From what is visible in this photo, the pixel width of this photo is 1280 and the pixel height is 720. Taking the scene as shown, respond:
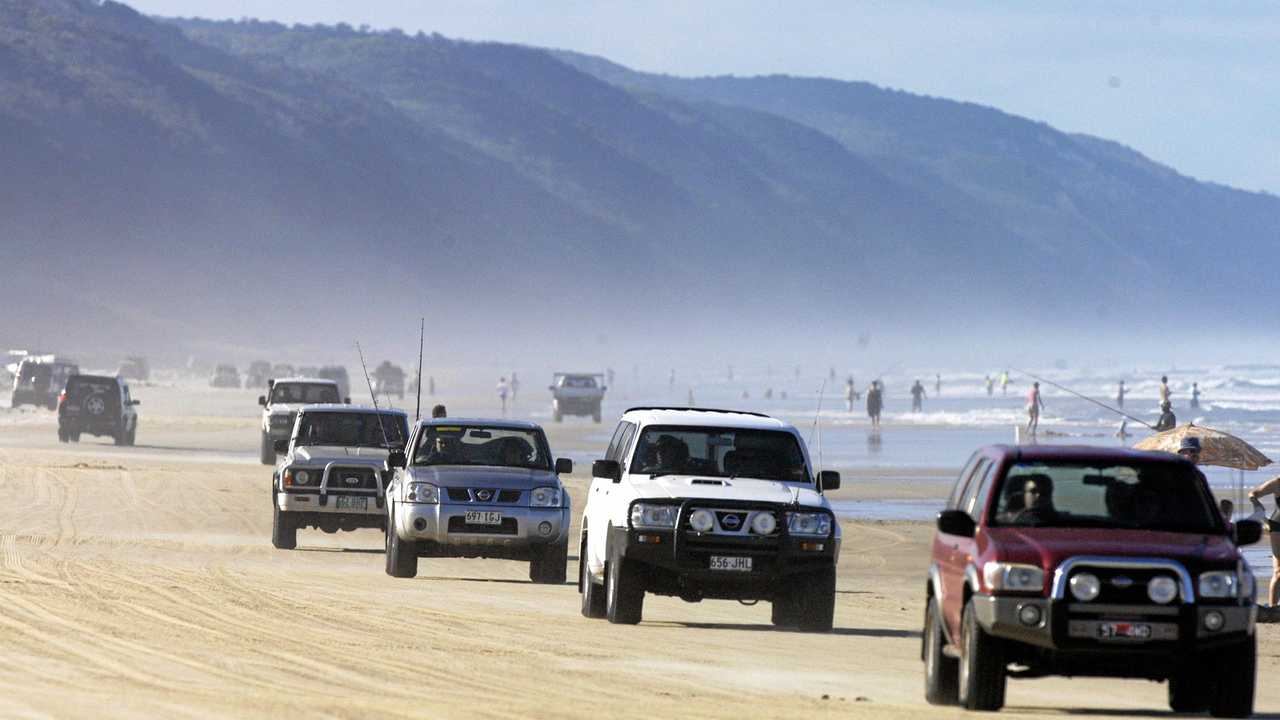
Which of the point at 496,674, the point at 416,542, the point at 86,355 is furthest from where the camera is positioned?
the point at 86,355

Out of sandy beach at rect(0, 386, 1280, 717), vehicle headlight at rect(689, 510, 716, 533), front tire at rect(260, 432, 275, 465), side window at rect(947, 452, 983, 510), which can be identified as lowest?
sandy beach at rect(0, 386, 1280, 717)

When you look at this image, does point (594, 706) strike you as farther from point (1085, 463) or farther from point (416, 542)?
point (416, 542)

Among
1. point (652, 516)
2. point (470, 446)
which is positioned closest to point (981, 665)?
point (652, 516)

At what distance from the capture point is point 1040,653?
36.0 ft

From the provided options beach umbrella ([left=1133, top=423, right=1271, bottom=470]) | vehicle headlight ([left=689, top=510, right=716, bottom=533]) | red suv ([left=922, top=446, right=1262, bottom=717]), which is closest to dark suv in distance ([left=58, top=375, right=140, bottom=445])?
beach umbrella ([left=1133, top=423, right=1271, bottom=470])

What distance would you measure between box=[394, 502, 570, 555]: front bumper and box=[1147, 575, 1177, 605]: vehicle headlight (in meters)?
9.98

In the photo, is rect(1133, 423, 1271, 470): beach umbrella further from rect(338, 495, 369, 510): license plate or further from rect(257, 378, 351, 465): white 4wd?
rect(257, 378, 351, 465): white 4wd

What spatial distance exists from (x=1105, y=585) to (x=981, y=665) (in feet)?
2.53

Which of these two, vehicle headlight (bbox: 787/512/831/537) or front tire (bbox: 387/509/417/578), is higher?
vehicle headlight (bbox: 787/512/831/537)

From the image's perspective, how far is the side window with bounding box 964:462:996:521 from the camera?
11.7 meters

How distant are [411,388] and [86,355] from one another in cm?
6331

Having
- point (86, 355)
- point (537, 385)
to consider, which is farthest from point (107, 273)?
point (537, 385)

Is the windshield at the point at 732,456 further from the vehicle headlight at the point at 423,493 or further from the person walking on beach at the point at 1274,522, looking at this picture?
the person walking on beach at the point at 1274,522

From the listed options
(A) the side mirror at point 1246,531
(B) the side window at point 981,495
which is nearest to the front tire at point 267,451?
(B) the side window at point 981,495
